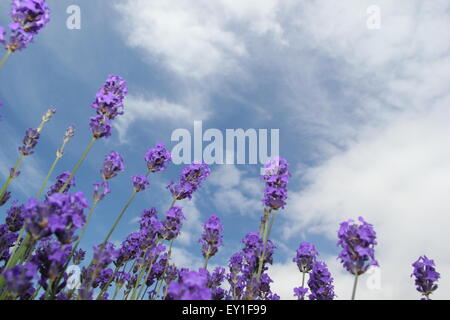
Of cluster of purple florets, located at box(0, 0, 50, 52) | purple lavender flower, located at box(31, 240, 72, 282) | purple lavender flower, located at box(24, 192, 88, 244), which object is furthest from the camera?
cluster of purple florets, located at box(0, 0, 50, 52)

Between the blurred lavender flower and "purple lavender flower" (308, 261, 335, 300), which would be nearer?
the blurred lavender flower

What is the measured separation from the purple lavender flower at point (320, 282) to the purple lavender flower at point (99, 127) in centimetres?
403

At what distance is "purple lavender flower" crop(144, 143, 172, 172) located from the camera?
578 cm

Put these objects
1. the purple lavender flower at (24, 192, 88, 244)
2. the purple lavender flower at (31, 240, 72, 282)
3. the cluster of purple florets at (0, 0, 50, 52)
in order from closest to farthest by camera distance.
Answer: the purple lavender flower at (24, 192, 88, 244) < the purple lavender flower at (31, 240, 72, 282) < the cluster of purple florets at (0, 0, 50, 52)

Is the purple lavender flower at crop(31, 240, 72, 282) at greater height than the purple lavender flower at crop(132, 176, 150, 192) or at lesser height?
lesser

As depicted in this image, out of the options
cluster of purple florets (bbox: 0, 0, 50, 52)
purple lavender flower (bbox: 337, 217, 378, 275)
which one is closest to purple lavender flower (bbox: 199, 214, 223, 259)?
purple lavender flower (bbox: 337, 217, 378, 275)

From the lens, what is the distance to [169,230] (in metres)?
5.69


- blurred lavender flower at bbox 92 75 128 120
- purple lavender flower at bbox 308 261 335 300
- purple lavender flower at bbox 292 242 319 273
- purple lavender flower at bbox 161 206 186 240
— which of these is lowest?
purple lavender flower at bbox 308 261 335 300

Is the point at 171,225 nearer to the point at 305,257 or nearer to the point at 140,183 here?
the point at 140,183

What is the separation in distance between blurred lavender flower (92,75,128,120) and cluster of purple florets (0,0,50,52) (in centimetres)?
109

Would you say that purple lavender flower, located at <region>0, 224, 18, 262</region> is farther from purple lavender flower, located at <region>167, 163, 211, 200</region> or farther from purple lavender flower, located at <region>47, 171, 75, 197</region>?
purple lavender flower, located at <region>167, 163, 211, 200</region>

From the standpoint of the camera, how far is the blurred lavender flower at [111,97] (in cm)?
478

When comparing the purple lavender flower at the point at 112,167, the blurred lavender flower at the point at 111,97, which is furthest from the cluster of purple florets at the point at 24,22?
the purple lavender flower at the point at 112,167

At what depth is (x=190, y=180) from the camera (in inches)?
245
